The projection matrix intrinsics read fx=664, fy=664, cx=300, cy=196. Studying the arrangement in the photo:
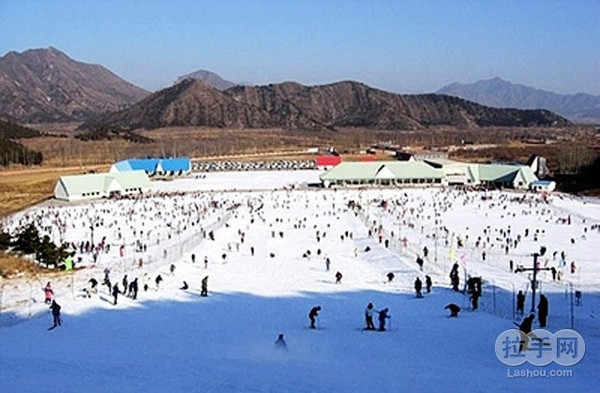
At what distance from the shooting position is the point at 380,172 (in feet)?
168

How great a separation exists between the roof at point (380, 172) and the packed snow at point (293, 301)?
14.7m

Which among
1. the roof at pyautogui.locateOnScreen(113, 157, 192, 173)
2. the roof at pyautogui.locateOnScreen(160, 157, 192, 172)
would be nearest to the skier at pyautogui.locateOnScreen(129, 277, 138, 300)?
the roof at pyautogui.locateOnScreen(113, 157, 192, 173)

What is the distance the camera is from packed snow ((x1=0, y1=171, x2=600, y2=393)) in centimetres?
850

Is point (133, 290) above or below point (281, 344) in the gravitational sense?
below

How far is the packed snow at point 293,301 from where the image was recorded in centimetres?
850

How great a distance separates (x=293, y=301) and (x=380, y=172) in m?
37.2

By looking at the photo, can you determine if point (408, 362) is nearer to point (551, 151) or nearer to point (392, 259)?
point (392, 259)

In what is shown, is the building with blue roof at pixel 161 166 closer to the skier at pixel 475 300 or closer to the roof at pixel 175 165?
the roof at pixel 175 165

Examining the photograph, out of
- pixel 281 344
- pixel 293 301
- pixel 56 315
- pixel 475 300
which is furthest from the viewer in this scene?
pixel 293 301

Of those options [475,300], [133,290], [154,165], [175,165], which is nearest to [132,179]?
[154,165]

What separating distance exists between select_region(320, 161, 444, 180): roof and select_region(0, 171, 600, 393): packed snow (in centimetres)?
1467

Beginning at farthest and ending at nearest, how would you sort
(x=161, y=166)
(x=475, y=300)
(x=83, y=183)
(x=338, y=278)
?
(x=161, y=166) → (x=83, y=183) → (x=338, y=278) → (x=475, y=300)

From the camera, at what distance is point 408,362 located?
29.9 feet

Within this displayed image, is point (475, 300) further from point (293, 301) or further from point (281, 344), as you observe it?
point (281, 344)
